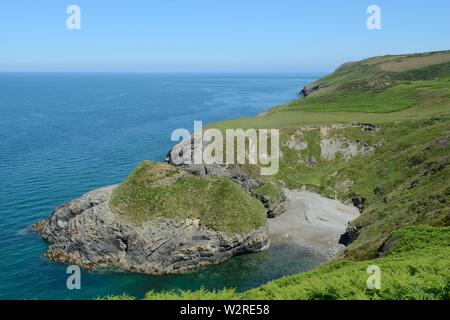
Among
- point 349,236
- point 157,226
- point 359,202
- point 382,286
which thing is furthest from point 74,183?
point 382,286

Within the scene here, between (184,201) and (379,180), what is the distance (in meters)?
36.5

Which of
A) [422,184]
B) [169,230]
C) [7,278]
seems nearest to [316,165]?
[422,184]

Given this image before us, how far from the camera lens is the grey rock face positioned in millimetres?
57594

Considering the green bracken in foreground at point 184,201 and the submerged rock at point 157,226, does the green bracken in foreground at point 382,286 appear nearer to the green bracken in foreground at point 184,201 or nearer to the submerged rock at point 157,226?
the submerged rock at point 157,226

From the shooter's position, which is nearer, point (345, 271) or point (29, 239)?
point (345, 271)

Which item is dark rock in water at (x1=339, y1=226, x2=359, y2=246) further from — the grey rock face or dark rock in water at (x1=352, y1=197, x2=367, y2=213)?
dark rock in water at (x1=352, y1=197, x2=367, y2=213)

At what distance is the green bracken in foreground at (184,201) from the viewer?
2430 inches

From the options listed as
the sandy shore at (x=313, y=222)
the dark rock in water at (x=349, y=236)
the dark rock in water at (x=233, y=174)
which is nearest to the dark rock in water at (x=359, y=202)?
the sandy shore at (x=313, y=222)

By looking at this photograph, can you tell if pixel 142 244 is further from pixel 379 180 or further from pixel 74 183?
pixel 379 180

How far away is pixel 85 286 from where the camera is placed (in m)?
52.8

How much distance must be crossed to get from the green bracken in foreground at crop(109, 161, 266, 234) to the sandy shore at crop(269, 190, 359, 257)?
4981mm

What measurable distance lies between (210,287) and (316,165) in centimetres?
4520

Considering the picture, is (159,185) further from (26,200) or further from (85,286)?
(26,200)

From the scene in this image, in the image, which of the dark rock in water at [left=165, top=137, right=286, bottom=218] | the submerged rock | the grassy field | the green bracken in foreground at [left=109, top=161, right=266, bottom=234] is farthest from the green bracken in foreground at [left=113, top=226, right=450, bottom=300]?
the dark rock in water at [left=165, top=137, right=286, bottom=218]
